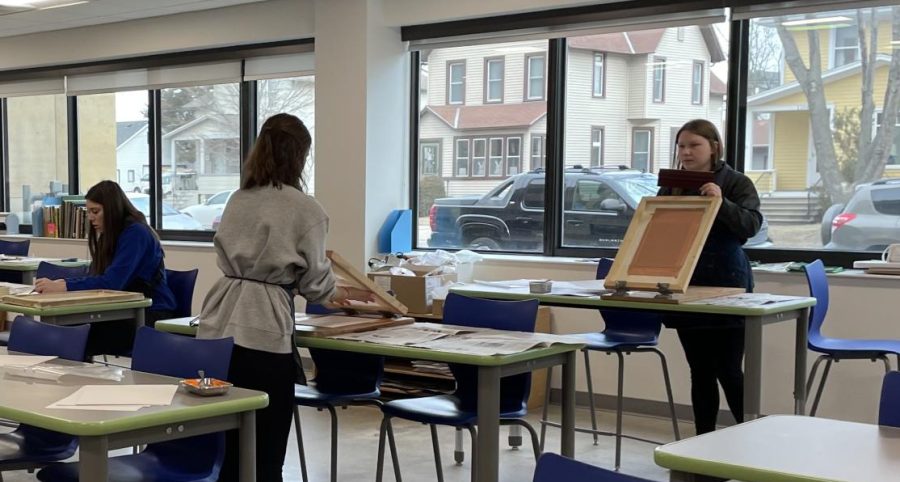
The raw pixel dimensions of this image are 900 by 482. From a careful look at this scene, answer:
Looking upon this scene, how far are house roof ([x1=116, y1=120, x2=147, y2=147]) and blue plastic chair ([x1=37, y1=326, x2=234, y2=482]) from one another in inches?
238

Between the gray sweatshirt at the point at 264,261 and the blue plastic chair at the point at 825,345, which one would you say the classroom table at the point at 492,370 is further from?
the blue plastic chair at the point at 825,345

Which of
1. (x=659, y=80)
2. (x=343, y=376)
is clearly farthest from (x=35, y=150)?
(x=343, y=376)

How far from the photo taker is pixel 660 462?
6.24 feet

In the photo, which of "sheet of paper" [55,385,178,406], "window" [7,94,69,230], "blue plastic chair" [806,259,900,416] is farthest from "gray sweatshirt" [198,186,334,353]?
"window" [7,94,69,230]

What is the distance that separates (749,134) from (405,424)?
2447 millimetres

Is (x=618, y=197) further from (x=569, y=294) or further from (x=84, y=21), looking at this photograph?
(x=84, y=21)

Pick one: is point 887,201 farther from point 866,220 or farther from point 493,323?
point 493,323

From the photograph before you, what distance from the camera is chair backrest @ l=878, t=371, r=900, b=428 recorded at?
2.27 meters

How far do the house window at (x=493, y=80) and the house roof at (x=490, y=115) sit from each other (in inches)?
2.1

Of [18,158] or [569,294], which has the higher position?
[18,158]

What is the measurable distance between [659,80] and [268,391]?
139 inches

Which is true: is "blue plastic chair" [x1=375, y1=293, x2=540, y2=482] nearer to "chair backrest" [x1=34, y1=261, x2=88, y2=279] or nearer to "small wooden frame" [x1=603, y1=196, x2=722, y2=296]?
"small wooden frame" [x1=603, y1=196, x2=722, y2=296]

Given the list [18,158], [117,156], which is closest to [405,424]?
[117,156]

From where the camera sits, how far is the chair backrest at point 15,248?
23.0ft
